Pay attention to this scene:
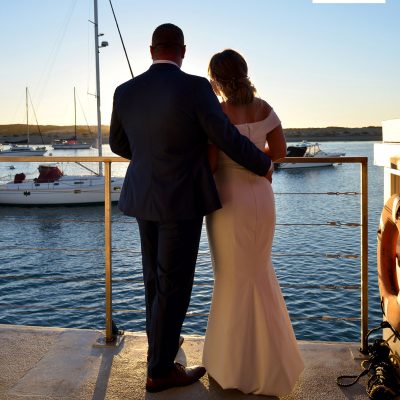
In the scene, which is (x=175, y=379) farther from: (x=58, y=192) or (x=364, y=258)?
(x=58, y=192)

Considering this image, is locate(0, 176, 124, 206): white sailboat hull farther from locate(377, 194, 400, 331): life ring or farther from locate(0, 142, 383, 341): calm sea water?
locate(377, 194, 400, 331): life ring

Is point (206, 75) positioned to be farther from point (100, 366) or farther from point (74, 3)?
point (74, 3)

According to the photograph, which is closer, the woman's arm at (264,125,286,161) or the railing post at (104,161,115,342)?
the woman's arm at (264,125,286,161)

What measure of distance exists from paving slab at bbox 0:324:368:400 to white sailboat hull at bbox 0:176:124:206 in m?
21.2

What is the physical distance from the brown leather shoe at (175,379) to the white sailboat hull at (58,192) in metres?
21.6

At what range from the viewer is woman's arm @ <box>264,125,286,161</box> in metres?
1.92

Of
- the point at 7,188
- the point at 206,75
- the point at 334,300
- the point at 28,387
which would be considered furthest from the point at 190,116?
the point at 7,188

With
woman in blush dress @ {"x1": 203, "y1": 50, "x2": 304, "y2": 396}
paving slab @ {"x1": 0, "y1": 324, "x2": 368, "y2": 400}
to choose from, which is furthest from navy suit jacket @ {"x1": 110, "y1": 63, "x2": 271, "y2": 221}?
paving slab @ {"x1": 0, "y1": 324, "x2": 368, "y2": 400}

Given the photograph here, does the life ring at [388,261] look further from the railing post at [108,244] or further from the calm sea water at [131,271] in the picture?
the railing post at [108,244]

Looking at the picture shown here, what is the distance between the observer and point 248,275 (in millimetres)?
1935

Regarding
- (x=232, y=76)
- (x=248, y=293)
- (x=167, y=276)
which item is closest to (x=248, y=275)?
(x=248, y=293)

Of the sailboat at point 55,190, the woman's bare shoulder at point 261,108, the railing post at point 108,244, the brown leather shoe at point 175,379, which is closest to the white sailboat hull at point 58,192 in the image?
the sailboat at point 55,190

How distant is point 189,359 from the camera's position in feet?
7.38

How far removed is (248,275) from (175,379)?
461 mm
